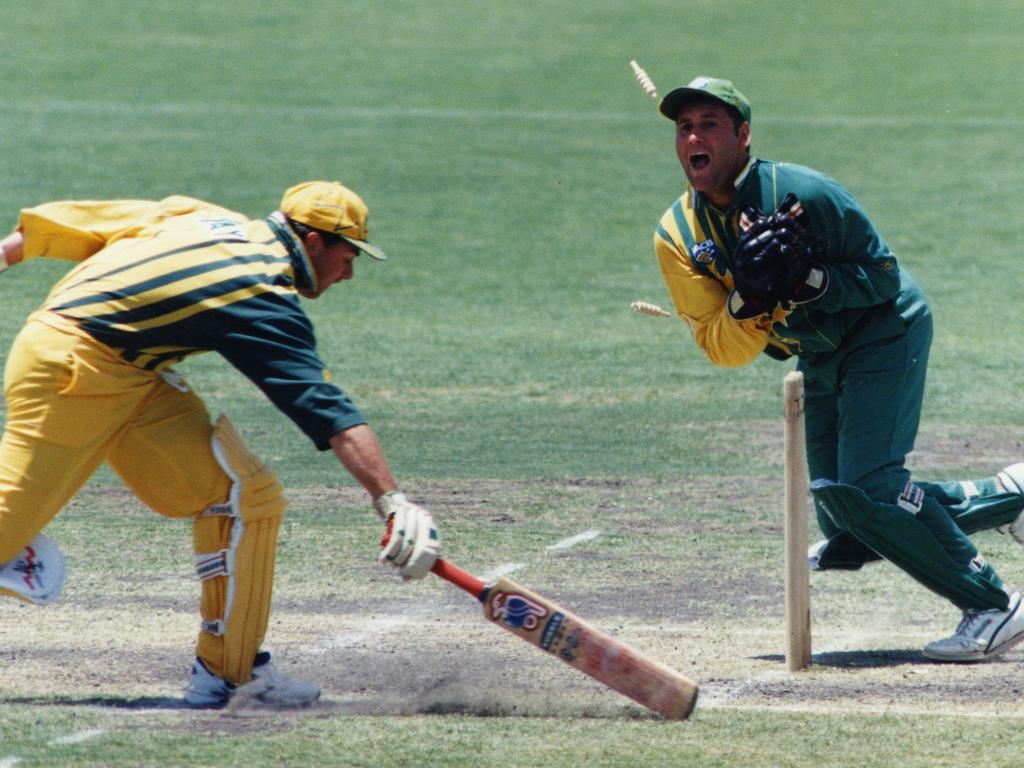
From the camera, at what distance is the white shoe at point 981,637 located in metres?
6.67

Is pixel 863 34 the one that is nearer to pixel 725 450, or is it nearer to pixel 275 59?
pixel 275 59

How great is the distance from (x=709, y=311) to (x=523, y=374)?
6.85m

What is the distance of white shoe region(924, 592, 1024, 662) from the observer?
667 centimetres

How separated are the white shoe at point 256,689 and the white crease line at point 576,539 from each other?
2857 mm

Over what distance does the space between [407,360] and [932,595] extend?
22.1 feet

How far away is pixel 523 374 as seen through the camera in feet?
44.9

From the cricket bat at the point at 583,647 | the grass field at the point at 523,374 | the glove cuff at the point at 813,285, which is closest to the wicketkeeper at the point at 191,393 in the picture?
the cricket bat at the point at 583,647

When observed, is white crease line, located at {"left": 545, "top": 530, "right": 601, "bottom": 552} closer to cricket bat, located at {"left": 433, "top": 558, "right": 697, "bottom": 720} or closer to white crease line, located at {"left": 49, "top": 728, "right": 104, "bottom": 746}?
cricket bat, located at {"left": 433, "top": 558, "right": 697, "bottom": 720}

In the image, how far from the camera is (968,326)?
1545 cm

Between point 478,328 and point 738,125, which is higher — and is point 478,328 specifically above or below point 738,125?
below

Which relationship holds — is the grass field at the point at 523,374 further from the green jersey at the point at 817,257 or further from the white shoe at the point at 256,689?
the green jersey at the point at 817,257

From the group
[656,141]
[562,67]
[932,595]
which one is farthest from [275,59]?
[932,595]

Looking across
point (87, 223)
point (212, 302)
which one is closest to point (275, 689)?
point (212, 302)

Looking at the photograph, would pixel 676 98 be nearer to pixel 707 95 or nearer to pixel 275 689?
pixel 707 95
